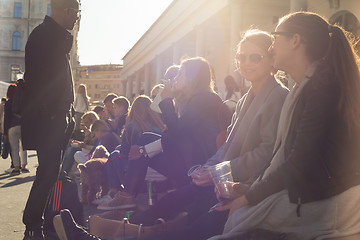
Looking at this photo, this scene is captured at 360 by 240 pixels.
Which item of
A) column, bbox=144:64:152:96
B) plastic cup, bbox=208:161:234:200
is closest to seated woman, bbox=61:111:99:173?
plastic cup, bbox=208:161:234:200

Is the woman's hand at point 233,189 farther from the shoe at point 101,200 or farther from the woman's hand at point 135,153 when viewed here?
the shoe at point 101,200

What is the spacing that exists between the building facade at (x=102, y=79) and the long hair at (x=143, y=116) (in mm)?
97487

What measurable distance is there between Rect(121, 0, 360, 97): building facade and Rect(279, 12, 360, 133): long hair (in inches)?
197

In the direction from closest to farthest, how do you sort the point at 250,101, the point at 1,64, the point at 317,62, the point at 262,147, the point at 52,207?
the point at 317,62 → the point at 262,147 → the point at 250,101 → the point at 52,207 → the point at 1,64

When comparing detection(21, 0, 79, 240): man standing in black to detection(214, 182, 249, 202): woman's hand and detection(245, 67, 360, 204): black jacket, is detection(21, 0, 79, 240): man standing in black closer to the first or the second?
detection(214, 182, 249, 202): woman's hand

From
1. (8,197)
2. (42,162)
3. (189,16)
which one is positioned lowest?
(8,197)

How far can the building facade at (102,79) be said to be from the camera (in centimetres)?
10256

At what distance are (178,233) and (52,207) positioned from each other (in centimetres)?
138

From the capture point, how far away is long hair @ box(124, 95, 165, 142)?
564cm

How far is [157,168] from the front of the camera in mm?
4641

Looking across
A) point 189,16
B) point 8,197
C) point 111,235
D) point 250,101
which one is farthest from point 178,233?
point 189,16

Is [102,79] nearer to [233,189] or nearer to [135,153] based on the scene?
[135,153]

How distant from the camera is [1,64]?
183 feet

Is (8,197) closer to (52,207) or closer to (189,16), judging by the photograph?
(52,207)
